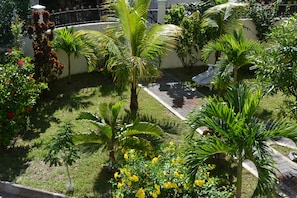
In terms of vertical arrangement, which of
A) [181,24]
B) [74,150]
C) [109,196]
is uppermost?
[181,24]

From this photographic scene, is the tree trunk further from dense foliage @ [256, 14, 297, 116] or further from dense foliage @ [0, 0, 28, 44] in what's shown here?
dense foliage @ [0, 0, 28, 44]

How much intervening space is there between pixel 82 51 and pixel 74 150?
19.2 feet

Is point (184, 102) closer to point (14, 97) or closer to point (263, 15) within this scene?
point (14, 97)

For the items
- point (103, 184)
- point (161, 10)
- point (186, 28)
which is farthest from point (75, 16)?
point (103, 184)

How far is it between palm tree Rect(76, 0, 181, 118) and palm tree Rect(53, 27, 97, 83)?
183 cm

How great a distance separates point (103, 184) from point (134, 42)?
13.9 ft

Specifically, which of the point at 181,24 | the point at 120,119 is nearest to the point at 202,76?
the point at 181,24

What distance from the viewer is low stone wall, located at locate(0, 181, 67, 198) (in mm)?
9016

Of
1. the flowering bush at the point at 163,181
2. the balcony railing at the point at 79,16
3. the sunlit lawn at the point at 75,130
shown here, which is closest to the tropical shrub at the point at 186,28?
the sunlit lawn at the point at 75,130

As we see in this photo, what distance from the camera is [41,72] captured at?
13102mm

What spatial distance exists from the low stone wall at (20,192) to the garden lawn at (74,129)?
5.8 inches

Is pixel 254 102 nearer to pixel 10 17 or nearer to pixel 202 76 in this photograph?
pixel 202 76

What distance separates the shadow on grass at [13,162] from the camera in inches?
379

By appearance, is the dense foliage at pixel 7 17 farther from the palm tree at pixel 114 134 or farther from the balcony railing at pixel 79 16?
the palm tree at pixel 114 134
